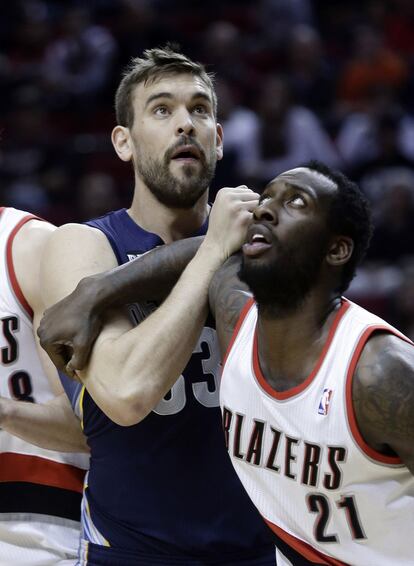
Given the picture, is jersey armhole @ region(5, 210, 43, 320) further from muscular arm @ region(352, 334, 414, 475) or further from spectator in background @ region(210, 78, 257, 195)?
spectator in background @ region(210, 78, 257, 195)

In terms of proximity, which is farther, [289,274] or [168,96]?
[168,96]

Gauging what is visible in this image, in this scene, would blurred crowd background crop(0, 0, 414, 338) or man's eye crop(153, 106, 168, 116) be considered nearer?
man's eye crop(153, 106, 168, 116)

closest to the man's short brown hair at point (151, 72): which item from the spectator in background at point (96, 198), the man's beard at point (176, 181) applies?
the man's beard at point (176, 181)

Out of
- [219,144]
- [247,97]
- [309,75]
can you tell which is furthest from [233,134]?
[219,144]

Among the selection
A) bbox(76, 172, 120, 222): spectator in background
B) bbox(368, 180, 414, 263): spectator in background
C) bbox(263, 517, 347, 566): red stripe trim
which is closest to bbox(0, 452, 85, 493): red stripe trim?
bbox(263, 517, 347, 566): red stripe trim

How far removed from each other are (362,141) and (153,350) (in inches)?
252

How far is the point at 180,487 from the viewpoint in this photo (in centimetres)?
341

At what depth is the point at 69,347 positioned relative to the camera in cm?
327

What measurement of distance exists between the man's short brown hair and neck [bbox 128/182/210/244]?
0.88ft

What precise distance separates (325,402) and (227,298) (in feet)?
1.79

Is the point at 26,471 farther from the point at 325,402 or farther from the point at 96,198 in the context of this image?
the point at 96,198

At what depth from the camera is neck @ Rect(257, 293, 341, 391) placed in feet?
9.78

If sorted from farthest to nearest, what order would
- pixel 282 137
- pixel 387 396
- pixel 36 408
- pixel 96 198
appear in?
pixel 282 137 < pixel 96 198 < pixel 36 408 < pixel 387 396

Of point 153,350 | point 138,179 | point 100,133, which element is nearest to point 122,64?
point 100,133
